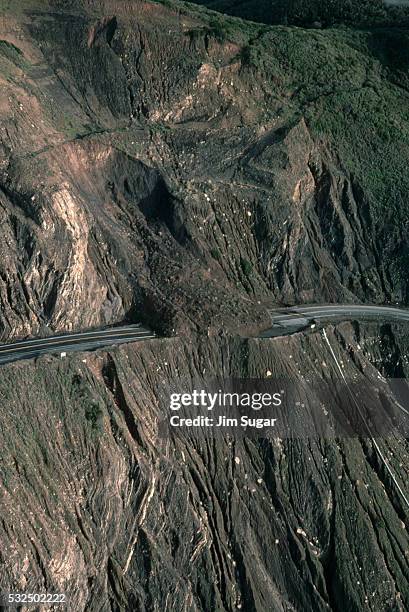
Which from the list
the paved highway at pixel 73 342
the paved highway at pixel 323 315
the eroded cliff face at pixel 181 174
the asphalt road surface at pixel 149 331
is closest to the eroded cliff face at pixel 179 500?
the paved highway at pixel 73 342

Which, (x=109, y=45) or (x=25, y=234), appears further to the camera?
(x=109, y=45)

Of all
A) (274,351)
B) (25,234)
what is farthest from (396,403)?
(25,234)

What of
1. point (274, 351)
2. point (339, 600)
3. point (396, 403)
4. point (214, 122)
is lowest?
point (339, 600)

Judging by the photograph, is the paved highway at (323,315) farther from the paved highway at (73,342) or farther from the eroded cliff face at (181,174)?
the paved highway at (73,342)

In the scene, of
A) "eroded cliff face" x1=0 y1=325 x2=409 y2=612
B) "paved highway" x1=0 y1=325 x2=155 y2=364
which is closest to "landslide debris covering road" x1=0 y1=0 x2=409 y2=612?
"eroded cliff face" x1=0 y1=325 x2=409 y2=612

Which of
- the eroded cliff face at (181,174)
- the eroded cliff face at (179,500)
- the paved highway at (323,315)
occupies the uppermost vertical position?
the eroded cliff face at (181,174)

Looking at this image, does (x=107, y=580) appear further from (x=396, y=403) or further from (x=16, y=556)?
(x=396, y=403)
